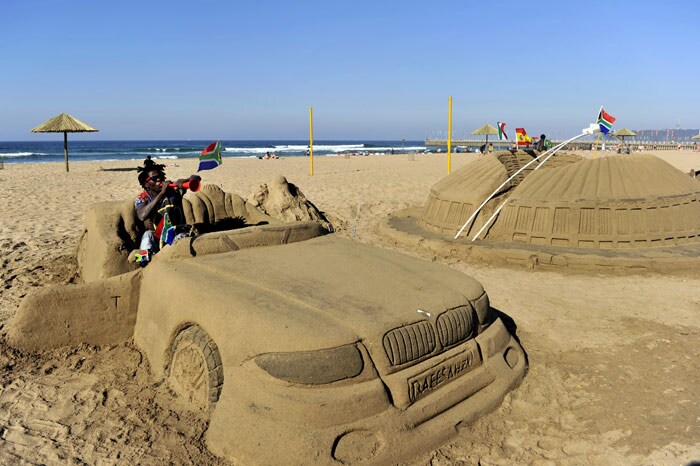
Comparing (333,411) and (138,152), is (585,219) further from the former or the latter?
(138,152)

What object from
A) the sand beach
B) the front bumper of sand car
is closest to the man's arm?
the sand beach

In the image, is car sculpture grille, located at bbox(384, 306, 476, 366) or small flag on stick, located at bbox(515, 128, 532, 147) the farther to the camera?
small flag on stick, located at bbox(515, 128, 532, 147)

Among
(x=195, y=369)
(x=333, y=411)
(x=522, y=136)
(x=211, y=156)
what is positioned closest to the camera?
(x=333, y=411)

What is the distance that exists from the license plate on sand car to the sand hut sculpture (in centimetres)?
489

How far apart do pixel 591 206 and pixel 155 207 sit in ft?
20.0

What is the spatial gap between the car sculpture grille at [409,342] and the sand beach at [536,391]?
0.54 meters

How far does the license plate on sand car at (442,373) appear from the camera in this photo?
2961mm

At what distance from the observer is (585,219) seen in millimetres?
7594

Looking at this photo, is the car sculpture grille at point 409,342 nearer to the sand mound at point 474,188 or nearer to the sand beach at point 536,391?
the sand beach at point 536,391

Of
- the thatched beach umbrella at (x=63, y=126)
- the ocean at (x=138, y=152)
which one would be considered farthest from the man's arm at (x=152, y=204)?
the ocean at (x=138, y=152)

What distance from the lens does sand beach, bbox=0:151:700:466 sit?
2.95 m

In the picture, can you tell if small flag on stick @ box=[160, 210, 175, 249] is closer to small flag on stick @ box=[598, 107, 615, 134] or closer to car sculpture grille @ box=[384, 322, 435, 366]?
car sculpture grille @ box=[384, 322, 435, 366]

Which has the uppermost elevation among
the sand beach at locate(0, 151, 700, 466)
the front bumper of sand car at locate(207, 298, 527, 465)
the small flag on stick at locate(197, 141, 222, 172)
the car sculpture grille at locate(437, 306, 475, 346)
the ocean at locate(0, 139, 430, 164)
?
the ocean at locate(0, 139, 430, 164)

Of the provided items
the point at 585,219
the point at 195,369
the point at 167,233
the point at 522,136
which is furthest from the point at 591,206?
the point at 195,369
